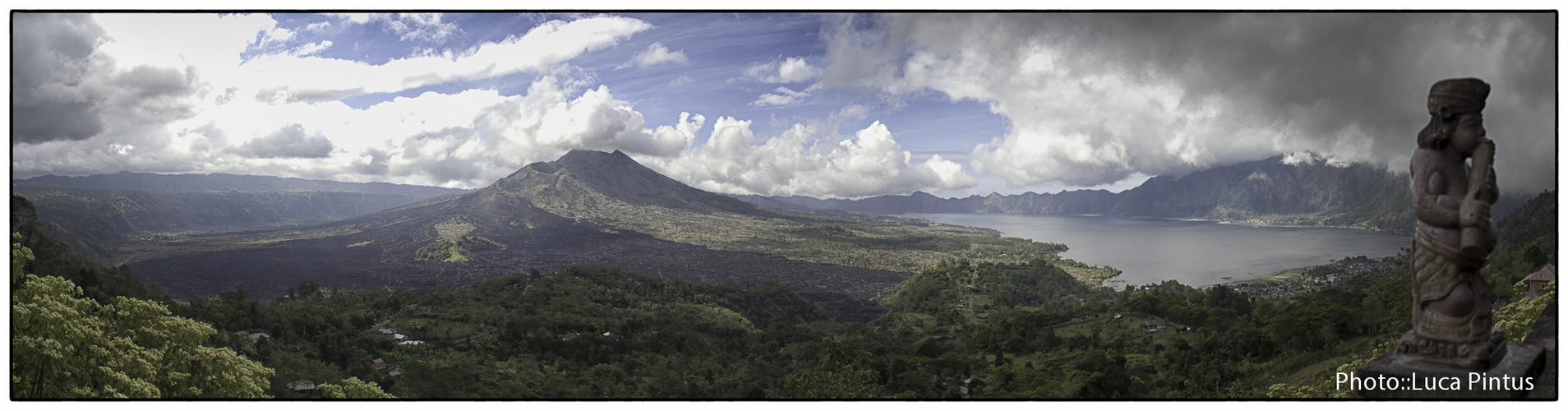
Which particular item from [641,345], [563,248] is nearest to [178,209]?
[563,248]

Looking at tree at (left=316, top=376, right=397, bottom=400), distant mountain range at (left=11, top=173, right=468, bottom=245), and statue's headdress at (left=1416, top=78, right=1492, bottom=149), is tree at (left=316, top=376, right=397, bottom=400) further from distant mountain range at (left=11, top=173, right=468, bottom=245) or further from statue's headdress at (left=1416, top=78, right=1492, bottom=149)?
distant mountain range at (left=11, top=173, right=468, bottom=245)

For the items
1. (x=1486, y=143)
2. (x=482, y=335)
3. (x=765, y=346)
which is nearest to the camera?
(x=1486, y=143)

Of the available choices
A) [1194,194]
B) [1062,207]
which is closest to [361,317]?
[1194,194]

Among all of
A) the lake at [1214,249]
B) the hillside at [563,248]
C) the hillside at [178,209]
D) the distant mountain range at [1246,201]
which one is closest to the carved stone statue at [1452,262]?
the distant mountain range at [1246,201]

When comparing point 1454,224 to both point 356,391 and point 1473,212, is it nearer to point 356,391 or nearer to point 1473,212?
point 1473,212

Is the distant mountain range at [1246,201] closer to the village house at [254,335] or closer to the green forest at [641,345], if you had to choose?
the green forest at [641,345]

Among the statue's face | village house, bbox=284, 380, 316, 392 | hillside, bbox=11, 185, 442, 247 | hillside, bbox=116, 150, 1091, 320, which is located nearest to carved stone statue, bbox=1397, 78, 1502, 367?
the statue's face

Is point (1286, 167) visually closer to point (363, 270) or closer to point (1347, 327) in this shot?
point (1347, 327)
